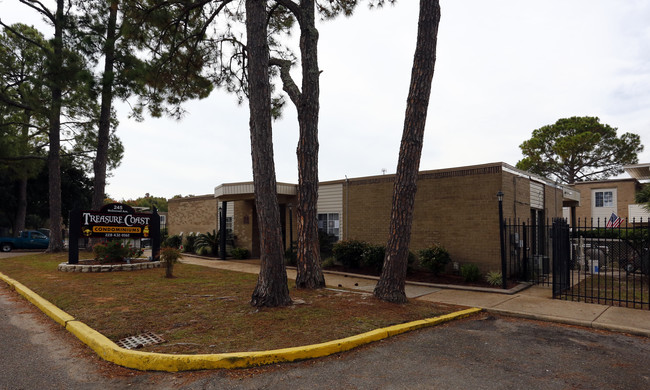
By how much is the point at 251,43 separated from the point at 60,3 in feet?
71.4

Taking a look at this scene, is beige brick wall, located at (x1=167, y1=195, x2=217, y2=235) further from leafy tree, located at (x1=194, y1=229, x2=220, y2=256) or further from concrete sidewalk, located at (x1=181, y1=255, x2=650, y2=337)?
concrete sidewalk, located at (x1=181, y1=255, x2=650, y2=337)

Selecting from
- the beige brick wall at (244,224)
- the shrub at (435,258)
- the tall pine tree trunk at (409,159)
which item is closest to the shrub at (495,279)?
the shrub at (435,258)

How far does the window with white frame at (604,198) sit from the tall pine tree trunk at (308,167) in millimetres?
29810

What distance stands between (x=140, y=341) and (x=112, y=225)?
443 inches

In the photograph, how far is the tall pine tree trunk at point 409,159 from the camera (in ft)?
27.6

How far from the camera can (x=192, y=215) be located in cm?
2569

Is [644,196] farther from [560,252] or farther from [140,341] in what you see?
[140,341]

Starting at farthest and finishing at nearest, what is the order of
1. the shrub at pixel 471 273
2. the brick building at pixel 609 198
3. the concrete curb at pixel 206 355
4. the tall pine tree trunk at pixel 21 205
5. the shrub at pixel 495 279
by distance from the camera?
the tall pine tree trunk at pixel 21 205 < the brick building at pixel 609 198 < the shrub at pixel 471 273 < the shrub at pixel 495 279 < the concrete curb at pixel 206 355

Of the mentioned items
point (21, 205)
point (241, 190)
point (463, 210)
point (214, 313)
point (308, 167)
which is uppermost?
point (308, 167)

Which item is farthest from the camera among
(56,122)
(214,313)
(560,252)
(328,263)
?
(56,122)

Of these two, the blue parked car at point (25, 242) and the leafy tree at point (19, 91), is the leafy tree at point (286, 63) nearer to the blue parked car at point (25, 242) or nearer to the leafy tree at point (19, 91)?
the leafy tree at point (19, 91)

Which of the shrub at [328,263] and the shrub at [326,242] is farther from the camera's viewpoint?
the shrub at [326,242]

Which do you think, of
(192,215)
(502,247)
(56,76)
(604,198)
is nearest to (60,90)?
(56,76)

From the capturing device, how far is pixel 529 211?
14.5 meters
